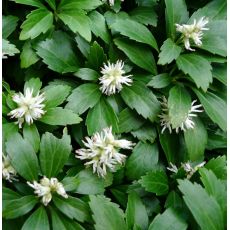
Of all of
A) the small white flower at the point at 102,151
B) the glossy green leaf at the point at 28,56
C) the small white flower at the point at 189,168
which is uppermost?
the glossy green leaf at the point at 28,56

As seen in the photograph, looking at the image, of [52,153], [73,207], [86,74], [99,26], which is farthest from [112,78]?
[73,207]

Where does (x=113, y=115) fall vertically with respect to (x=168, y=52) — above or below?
below

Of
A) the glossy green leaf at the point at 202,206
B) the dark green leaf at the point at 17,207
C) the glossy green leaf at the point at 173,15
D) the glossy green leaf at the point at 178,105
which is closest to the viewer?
the dark green leaf at the point at 17,207

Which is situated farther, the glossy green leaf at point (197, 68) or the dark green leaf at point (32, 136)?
the glossy green leaf at point (197, 68)

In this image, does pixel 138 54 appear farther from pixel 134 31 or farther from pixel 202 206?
pixel 202 206

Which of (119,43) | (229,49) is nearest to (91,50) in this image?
(119,43)

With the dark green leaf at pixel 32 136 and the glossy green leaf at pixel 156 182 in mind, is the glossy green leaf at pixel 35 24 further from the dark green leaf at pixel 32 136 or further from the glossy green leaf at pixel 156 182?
the glossy green leaf at pixel 156 182

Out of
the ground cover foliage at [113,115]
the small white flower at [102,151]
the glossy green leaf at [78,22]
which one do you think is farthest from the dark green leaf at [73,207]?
the glossy green leaf at [78,22]

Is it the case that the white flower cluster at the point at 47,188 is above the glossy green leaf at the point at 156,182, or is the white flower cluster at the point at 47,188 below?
above
